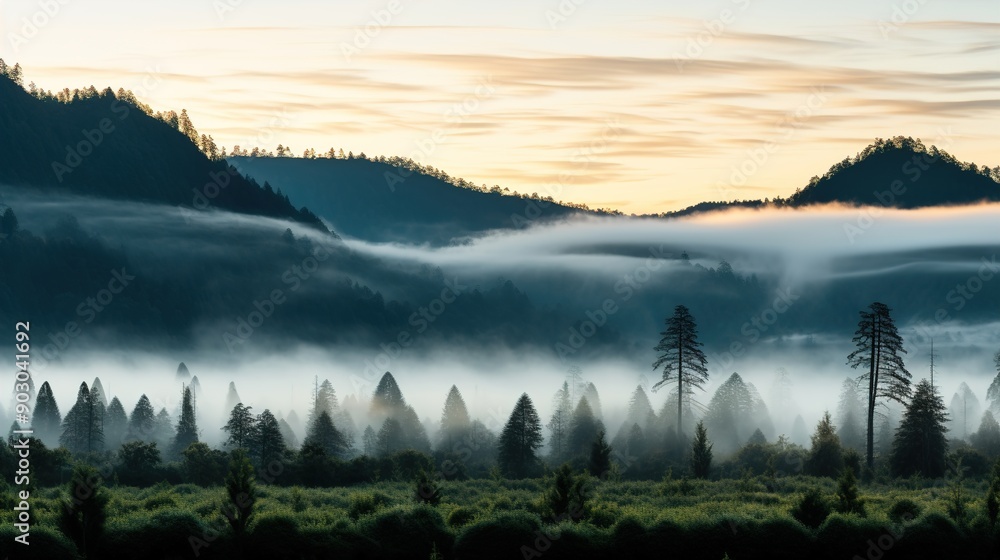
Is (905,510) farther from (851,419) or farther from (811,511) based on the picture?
(851,419)

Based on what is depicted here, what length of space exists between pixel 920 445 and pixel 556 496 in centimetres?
4735

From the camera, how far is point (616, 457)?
140 metres

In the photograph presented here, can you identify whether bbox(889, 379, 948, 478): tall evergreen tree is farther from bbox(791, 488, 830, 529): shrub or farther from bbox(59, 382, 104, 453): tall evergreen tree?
bbox(59, 382, 104, 453): tall evergreen tree

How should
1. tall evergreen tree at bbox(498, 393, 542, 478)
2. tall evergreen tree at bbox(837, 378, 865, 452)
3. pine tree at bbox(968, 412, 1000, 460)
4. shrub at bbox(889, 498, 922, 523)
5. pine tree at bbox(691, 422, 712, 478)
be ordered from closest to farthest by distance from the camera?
shrub at bbox(889, 498, 922, 523) → pine tree at bbox(691, 422, 712, 478) → tall evergreen tree at bbox(498, 393, 542, 478) → pine tree at bbox(968, 412, 1000, 460) → tall evergreen tree at bbox(837, 378, 865, 452)

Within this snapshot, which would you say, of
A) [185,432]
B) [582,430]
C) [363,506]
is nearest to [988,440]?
[582,430]

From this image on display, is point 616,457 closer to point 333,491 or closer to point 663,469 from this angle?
point 663,469

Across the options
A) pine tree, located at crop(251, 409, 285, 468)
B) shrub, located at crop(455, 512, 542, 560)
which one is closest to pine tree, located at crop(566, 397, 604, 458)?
pine tree, located at crop(251, 409, 285, 468)

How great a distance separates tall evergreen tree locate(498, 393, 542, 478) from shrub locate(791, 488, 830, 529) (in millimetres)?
51529

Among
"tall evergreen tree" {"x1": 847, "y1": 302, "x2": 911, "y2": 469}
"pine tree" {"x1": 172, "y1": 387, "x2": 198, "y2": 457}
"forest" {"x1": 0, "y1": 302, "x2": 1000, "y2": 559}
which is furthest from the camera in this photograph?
"pine tree" {"x1": 172, "y1": 387, "x2": 198, "y2": 457}

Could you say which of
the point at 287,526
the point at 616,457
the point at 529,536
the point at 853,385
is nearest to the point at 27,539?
the point at 287,526

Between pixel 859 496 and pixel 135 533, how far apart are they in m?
44.5

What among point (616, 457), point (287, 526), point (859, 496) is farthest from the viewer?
point (616, 457)

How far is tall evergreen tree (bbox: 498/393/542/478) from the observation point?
428 ft

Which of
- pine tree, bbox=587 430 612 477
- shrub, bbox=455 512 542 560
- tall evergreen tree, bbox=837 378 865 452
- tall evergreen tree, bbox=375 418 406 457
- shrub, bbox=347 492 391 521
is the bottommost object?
shrub, bbox=455 512 542 560
